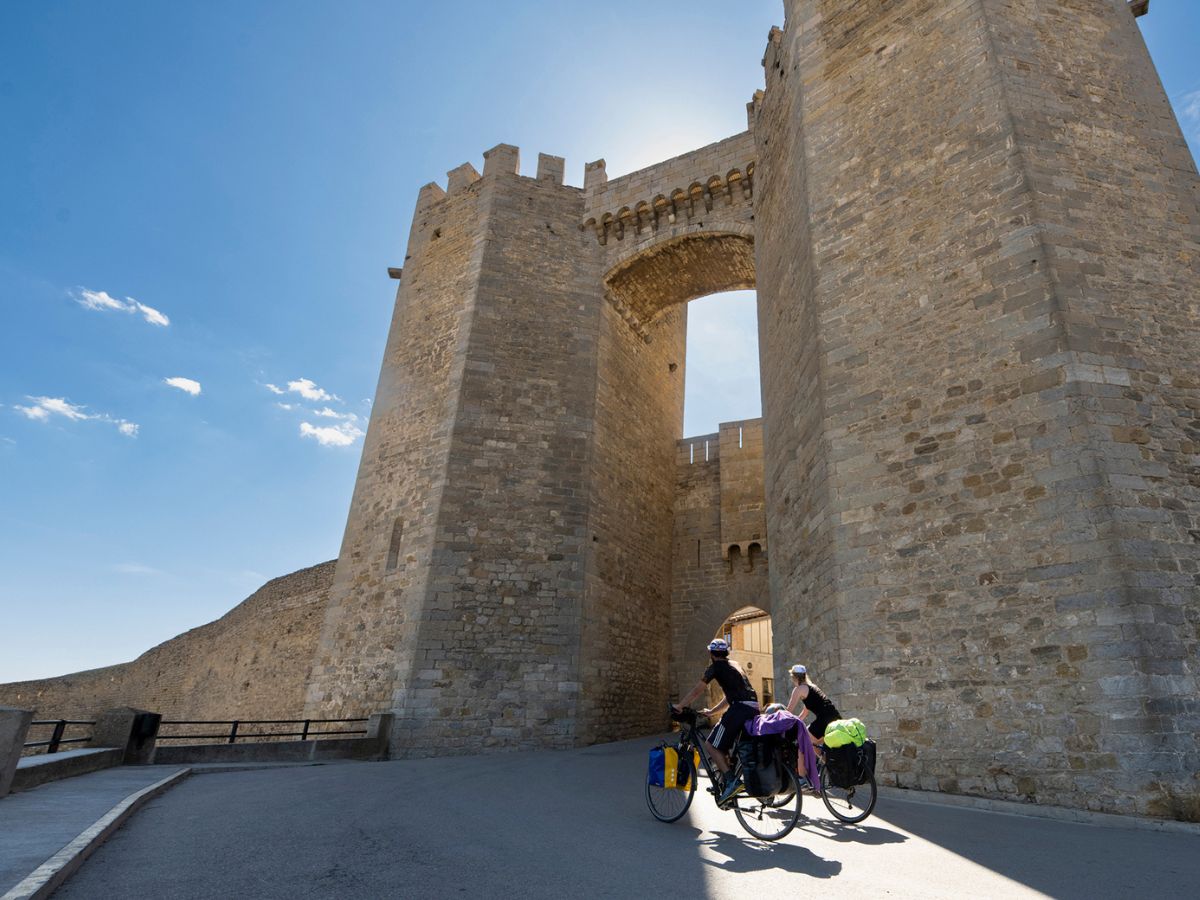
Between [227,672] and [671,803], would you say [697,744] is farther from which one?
[227,672]

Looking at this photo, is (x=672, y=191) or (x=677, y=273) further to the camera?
(x=677, y=273)

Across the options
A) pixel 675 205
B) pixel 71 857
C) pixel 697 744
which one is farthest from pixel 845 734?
pixel 675 205

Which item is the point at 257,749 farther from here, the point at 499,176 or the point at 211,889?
the point at 499,176

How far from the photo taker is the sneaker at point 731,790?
432 cm

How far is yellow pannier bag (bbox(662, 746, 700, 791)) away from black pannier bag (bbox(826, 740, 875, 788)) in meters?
0.96

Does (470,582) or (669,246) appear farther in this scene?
(669,246)

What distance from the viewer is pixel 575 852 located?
146 inches

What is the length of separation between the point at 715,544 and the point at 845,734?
10339 mm

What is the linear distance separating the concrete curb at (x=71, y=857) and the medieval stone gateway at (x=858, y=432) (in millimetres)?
5920

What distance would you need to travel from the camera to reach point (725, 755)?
177 inches

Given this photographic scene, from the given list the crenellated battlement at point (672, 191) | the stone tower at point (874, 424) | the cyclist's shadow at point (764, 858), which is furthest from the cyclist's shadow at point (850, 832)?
the crenellated battlement at point (672, 191)

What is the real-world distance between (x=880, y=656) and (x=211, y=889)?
5767 millimetres

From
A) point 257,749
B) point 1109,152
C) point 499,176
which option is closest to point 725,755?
point 257,749

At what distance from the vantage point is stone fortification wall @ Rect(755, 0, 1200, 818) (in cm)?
561
